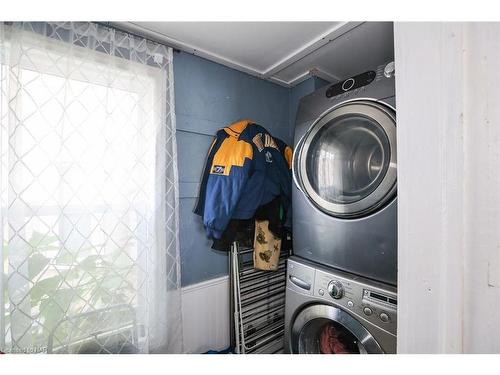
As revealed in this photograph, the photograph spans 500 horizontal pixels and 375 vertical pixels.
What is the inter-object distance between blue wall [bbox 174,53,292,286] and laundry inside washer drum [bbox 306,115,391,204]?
0.73 meters

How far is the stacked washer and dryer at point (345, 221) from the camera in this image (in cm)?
98

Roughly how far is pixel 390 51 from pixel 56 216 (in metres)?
2.13

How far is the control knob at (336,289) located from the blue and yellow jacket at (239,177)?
0.57m

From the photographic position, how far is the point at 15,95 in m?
0.96

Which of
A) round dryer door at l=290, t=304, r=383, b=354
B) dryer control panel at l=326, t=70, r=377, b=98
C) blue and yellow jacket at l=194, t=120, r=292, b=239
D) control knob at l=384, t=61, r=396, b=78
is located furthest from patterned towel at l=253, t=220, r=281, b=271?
control knob at l=384, t=61, r=396, b=78

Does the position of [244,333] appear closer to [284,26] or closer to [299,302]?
[299,302]

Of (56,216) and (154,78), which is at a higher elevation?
(154,78)

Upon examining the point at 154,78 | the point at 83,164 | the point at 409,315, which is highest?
the point at 154,78

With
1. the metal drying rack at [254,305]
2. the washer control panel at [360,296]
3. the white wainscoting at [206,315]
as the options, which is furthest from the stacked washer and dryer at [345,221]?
the white wainscoting at [206,315]

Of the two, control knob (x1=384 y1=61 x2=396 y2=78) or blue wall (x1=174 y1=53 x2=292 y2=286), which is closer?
control knob (x1=384 y1=61 x2=396 y2=78)

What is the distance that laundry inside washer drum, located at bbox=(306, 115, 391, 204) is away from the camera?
107cm

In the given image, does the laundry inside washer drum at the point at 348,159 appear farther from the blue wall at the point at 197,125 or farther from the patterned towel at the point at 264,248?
the blue wall at the point at 197,125

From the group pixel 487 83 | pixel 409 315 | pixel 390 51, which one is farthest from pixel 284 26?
pixel 409 315

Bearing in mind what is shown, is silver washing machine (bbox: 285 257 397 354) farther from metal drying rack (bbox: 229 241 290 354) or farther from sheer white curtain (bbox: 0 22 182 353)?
sheer white curtain (bbox: 0 22 182 353)
